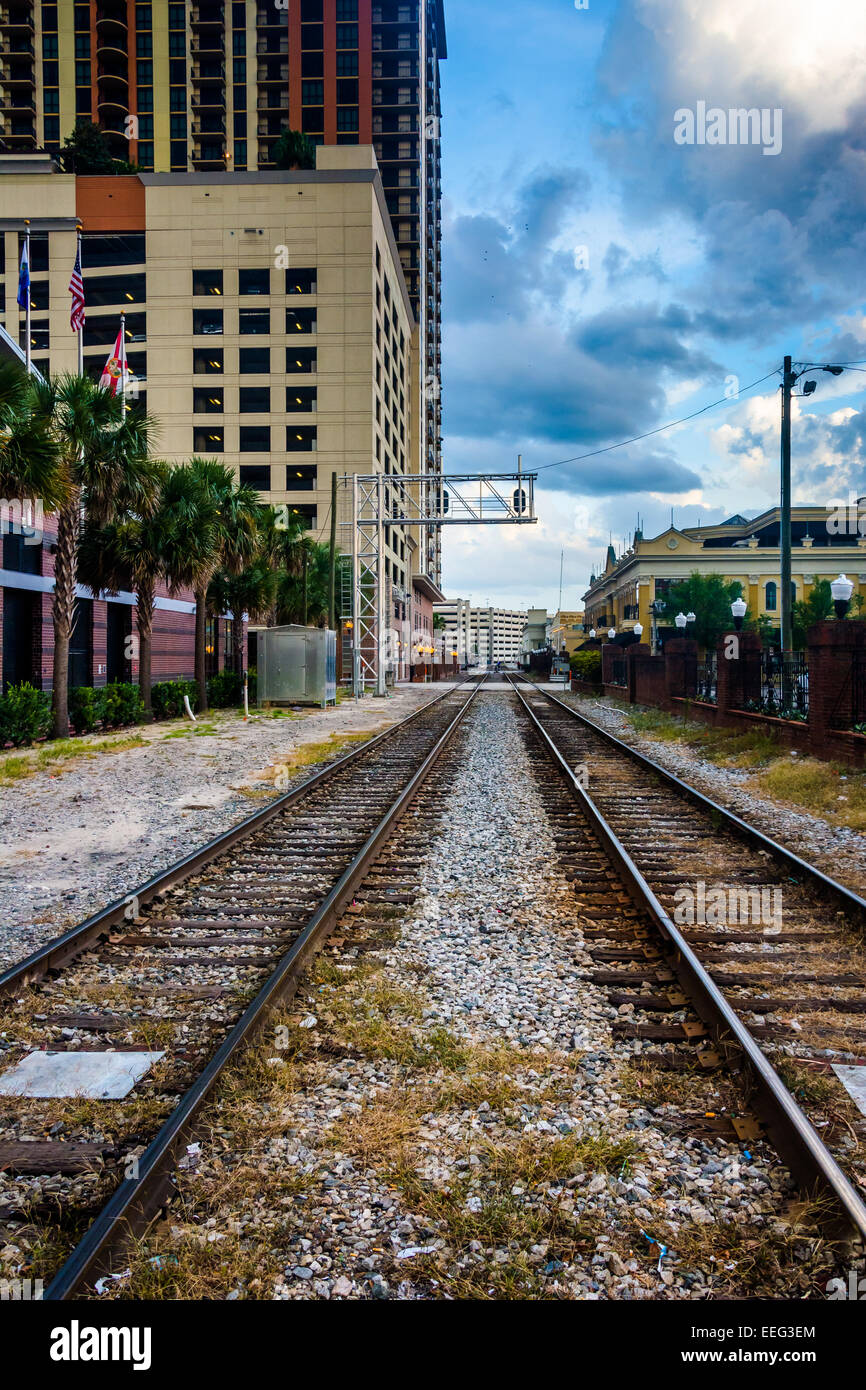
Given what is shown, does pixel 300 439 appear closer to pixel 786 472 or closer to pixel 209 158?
pixel 209 158

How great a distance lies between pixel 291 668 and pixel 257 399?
119ft

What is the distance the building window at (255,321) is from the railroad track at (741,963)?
2296 inches

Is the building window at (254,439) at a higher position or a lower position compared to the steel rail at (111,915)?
higher

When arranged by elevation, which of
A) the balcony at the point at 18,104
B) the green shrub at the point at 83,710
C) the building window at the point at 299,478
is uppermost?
the balcony at the point at 18,104

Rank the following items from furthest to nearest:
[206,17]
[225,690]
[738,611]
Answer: [206,17] → [225,690] → [738,611]

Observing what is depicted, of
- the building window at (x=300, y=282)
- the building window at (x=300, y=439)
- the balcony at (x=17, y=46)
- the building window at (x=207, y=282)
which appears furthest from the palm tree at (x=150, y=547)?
the balcony at (x=17, y=46)

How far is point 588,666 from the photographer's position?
44188 mm

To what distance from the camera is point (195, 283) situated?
5903cm

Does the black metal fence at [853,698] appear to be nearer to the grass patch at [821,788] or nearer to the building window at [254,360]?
the grass patch at [821,788]

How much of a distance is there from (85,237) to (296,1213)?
242 feet

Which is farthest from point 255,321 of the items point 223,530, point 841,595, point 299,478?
point 841,595

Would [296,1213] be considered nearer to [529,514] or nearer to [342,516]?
[529,514]

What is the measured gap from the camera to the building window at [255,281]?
192ft

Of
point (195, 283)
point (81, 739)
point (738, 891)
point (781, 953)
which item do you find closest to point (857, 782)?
point (738, 891)
